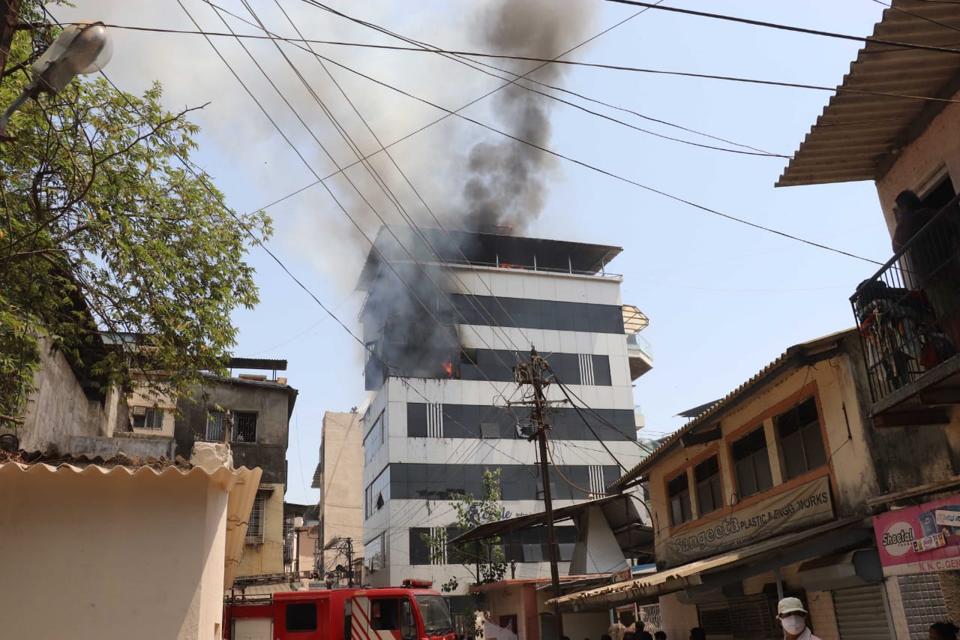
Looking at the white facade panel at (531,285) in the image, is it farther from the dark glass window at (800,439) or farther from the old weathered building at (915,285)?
the old weathered building at (915,285)

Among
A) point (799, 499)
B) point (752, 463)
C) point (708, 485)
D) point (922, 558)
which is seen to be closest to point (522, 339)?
point (708, 485)

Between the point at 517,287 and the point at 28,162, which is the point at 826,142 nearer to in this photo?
the point at 28,162

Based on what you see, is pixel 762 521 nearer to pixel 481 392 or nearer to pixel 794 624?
pixel 794 624

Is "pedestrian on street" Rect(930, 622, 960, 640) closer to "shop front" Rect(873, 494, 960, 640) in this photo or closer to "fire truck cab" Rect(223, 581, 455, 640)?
"shop front" Rect(873, 494, 960, 640)

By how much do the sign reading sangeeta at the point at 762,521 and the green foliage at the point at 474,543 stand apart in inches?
815

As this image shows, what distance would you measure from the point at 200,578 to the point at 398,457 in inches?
1431

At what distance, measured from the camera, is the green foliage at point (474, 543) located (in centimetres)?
3653

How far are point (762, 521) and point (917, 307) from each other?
18.1ft

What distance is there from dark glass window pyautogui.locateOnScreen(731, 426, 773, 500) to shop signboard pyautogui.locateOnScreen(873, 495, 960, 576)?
3573 millimetres

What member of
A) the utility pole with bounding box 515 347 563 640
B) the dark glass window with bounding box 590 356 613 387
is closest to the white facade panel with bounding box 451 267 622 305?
the dark glass window with bounding box 590 356 613 387

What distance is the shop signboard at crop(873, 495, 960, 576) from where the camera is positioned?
25.4 feet

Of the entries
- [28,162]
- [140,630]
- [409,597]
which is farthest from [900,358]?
[409,597]

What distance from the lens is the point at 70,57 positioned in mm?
5461

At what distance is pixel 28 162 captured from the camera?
31.1 feet
